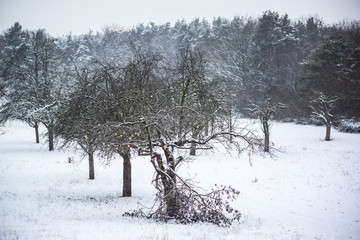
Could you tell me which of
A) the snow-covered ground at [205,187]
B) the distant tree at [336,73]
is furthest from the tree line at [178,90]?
the snow-covered ground at [205,187]

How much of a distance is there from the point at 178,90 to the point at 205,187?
635 centimetres

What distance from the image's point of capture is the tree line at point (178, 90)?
9180mm

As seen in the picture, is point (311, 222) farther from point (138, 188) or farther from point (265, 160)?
point (265, 160)

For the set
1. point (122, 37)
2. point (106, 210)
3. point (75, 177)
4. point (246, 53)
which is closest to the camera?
point (106, 210)

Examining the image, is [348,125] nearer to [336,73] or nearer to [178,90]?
[336,73]

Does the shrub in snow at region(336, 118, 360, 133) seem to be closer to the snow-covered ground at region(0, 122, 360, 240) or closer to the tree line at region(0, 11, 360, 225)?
the tree line at region(0, 11, 360, 225)

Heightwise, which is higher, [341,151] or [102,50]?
[102,50]

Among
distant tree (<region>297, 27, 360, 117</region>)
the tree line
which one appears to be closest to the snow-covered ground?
the tree line

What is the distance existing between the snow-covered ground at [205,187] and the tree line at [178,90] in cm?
126

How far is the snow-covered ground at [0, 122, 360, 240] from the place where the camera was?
26.5 feet

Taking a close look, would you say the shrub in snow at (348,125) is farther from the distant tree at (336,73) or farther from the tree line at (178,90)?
the distant tree at (336,73)

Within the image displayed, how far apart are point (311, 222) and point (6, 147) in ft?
95.1

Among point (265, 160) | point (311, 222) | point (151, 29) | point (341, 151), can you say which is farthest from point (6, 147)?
point (151, 29)

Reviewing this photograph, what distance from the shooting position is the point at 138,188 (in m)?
15.9
